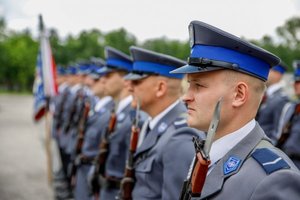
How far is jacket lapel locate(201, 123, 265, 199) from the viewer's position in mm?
1811

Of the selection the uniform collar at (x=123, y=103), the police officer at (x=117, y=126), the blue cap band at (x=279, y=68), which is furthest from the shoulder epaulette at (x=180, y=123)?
the blue cap band at (x=279, y=68)

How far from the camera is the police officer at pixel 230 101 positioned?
1785 millimetres

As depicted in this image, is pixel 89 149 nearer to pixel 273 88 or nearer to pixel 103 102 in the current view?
pixel 103 102

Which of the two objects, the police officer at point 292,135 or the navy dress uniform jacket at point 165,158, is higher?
the navy dress uniform jacket at point 165,158

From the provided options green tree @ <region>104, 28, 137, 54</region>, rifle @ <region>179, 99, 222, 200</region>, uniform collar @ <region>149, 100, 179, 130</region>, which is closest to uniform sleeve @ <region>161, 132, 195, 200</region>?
uniform collar @ <region>149, 100, 179, 130</region>

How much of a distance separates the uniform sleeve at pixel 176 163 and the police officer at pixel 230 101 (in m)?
0.54

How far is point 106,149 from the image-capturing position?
4.07 metres

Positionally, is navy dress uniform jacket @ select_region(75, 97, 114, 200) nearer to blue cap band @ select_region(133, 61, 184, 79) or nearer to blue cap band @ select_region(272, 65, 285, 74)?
blue cap band @ select_region(133, 61, 184, 79)

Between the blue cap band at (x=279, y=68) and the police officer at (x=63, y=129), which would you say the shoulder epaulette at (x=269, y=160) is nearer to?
the blue cap band at (x=279, y=68)

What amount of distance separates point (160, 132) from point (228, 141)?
1192 millimetres

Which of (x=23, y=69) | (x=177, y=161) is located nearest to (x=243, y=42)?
(x=177, y=161)

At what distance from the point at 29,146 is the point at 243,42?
1119 centimetres

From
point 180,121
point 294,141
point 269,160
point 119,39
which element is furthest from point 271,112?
point 119,39

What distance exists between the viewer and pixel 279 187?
5.24 feet
